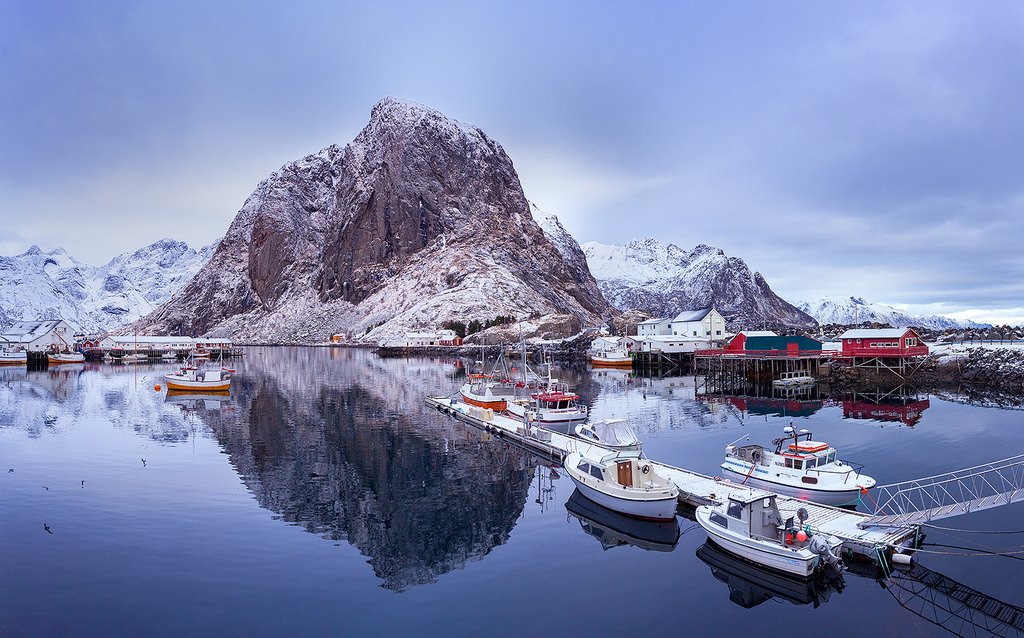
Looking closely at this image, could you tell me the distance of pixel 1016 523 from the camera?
95.2 feet

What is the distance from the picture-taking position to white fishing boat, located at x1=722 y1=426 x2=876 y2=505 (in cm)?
3136

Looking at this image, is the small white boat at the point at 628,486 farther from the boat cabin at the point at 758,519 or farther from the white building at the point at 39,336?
the white building at the point at 39,336

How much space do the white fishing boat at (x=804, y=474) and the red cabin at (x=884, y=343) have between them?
207ft

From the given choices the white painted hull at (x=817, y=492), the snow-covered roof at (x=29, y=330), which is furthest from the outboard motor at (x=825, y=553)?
the snow-covered roof at (x=29, y=330)

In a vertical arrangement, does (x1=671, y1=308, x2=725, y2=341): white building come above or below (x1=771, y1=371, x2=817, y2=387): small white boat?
above

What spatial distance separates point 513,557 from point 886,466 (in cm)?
2739

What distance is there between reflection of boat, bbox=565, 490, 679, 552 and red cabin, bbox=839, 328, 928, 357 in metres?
72.2

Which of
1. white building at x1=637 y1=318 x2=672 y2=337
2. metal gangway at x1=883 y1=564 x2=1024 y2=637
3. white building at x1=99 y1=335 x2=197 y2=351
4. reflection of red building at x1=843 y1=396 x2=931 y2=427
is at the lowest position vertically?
metal gangway at x1=883 y1=564 x2=1024 y2=637

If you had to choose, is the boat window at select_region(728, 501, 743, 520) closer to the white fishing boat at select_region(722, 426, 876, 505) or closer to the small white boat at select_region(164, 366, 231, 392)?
the white fishing boat at select_region(722, 426, 876, 505)

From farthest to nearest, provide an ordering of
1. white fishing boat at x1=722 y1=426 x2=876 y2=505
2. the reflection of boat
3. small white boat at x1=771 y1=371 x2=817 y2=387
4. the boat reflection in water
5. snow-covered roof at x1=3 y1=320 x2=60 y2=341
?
snow-covered roof at x1=3 y1=320 x2=60 y2=341 < small white boat at x1=771 y1=371 x2=817 y2=387 < white fishing boat at x1=722 y1=426 x2=876 y2=505 < the reflection of boat < the boat reflection in water

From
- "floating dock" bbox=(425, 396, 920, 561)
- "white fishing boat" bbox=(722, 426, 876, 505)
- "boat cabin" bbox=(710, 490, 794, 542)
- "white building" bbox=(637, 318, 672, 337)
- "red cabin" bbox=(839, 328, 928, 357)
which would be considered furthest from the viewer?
"white building" bbox=(637, 318, 672, 337)

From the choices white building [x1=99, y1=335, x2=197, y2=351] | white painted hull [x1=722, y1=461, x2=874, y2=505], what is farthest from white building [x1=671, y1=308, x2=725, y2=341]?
white building [x1=99, y1=335, x2=197, y2=351]

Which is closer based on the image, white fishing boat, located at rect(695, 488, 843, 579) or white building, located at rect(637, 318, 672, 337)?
white fishing boat, located at rect(695, 488, 843, 579)

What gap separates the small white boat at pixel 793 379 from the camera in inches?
3374
